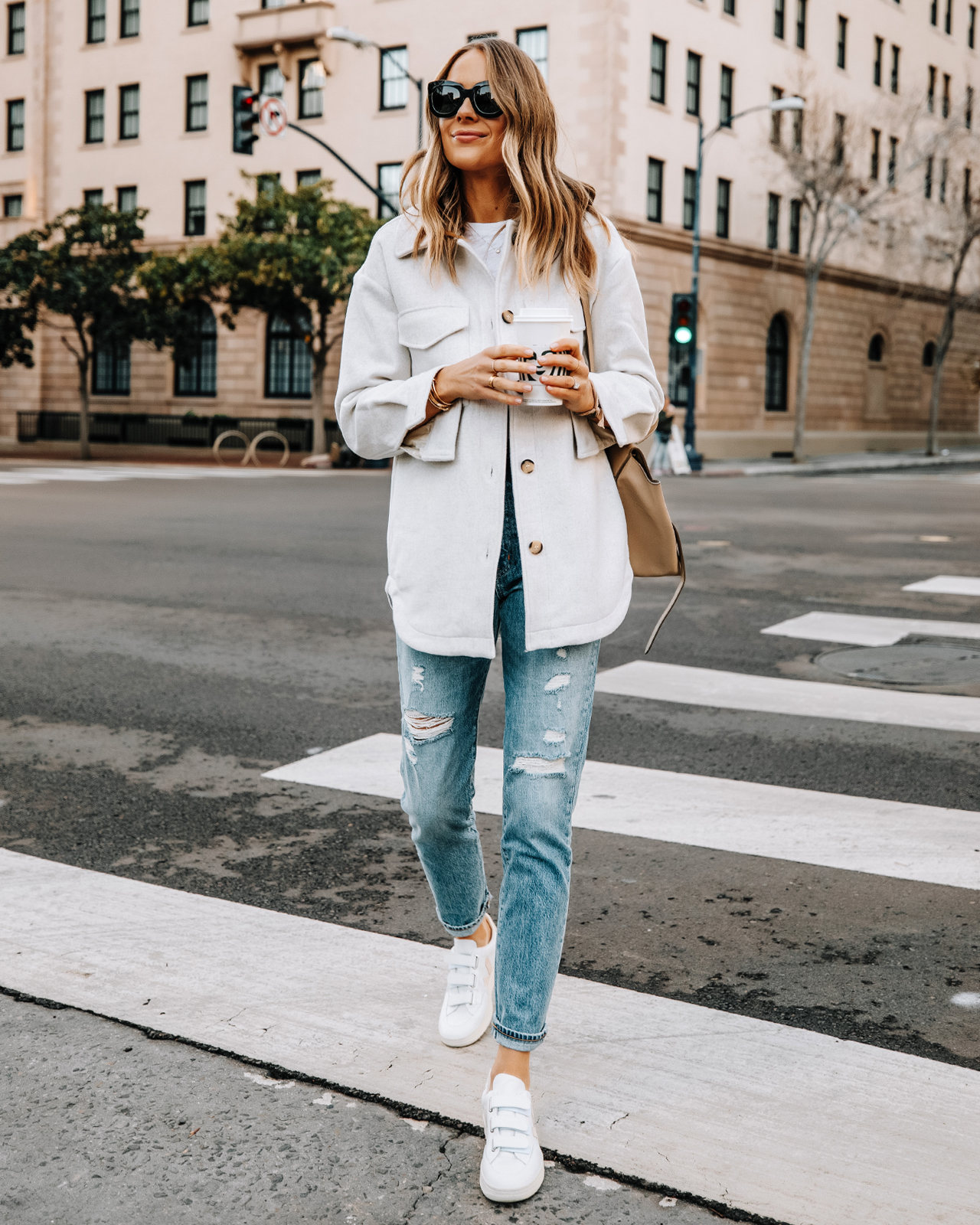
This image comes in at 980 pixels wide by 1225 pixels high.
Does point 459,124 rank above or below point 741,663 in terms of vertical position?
above

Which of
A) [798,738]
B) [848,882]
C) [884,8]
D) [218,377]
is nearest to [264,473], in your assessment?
[218,377]

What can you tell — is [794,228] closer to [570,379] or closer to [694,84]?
[694,84]

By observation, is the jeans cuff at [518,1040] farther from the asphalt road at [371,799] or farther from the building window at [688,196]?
the building window at [688,196]

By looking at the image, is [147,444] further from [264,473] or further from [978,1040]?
[978,1040]

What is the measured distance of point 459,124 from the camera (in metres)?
2.70

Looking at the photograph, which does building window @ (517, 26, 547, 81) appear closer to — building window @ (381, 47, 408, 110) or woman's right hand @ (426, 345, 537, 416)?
building window @ (381, 47, 408, 110)

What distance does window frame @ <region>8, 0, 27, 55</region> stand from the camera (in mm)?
45562

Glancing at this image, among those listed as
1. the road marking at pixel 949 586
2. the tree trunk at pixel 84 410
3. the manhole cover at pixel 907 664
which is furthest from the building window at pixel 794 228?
the manhole cover at pixel 907 664

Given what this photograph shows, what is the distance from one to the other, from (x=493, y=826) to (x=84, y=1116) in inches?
85.6

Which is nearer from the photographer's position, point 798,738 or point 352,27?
point 798,738

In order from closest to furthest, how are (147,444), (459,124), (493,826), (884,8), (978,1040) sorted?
(459,124), (978,1040), (493,826), (147,444), (884,8)

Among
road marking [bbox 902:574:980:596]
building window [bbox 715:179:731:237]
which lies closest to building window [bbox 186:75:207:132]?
building window [bbox 715:179:731:237]

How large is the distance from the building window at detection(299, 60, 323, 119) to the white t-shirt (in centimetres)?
3923

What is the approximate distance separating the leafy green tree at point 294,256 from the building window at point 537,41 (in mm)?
6186
